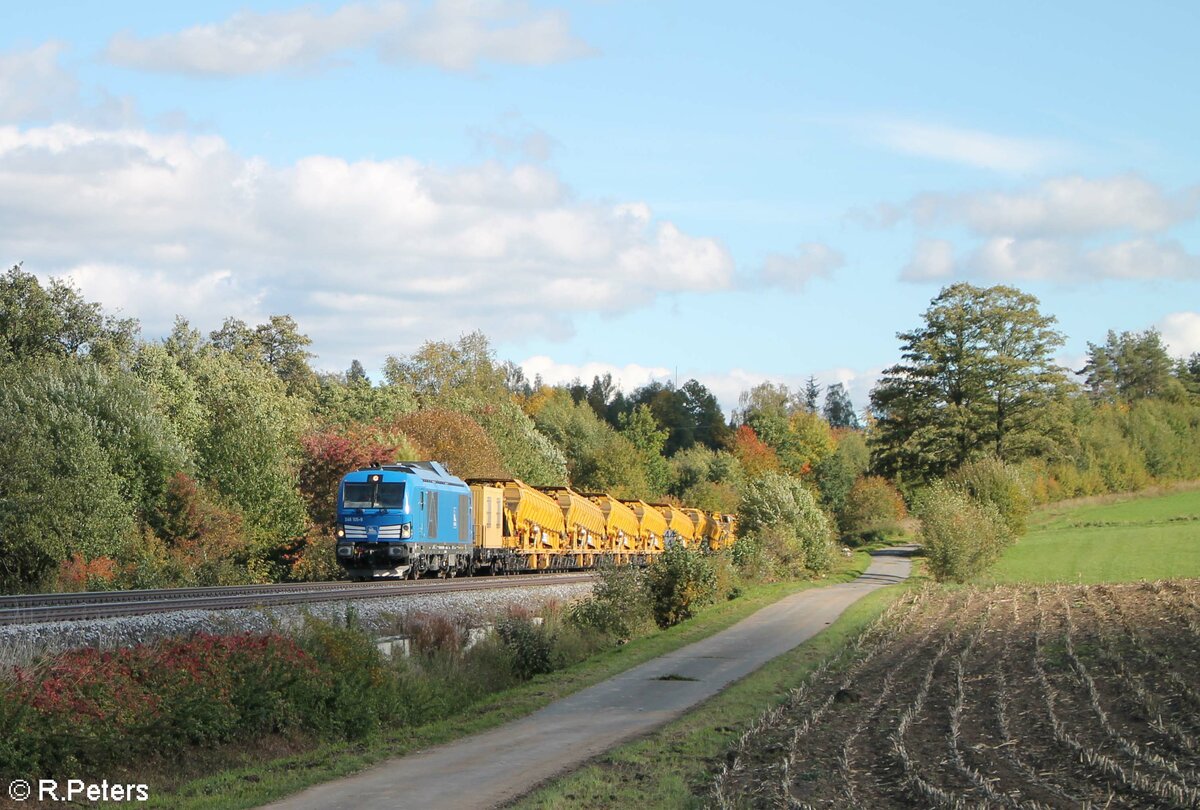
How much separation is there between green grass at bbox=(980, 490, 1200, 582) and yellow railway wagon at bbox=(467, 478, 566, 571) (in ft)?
58.5

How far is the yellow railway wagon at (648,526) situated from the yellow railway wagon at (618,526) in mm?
363

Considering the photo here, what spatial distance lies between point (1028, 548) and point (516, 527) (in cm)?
3734

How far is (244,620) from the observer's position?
19625mm

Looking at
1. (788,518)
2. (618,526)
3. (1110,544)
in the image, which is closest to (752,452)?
(1110,544)

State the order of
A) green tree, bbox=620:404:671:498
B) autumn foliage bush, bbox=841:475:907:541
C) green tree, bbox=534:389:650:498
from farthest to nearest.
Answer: green tree, bbox=620:404:671:498, autumn foliage bush, bbox=841:475:907:541, green tree, bbox=534:389:650:498

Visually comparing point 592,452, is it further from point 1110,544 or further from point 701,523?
point 1110,544

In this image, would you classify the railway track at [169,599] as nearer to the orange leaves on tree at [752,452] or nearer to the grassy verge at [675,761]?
the grassy verge at [675,761]

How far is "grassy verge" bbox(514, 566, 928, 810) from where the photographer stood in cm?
1180

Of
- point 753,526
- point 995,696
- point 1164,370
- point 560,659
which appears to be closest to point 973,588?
point 753,526

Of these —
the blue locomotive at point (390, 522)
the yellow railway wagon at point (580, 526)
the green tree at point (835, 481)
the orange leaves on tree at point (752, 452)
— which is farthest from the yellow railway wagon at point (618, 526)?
the orange leaves on tree at point (752, 452)

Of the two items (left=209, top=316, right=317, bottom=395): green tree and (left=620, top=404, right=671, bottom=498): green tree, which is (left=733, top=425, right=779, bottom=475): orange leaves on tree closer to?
(left=620, top=404, right=671, bottom=498): green tree

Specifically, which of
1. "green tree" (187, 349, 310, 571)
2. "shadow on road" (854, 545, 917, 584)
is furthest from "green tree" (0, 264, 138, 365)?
"shadow on road" (854, 545, 917, 584)

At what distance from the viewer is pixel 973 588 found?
43312 mm

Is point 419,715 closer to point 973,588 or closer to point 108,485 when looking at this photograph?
point 108,485
